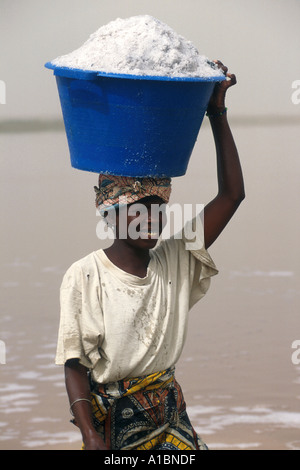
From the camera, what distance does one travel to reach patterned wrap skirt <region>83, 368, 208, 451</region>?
2.94 metres

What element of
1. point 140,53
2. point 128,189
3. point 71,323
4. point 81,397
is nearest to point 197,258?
point 128,189

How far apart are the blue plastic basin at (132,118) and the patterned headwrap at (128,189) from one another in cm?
5

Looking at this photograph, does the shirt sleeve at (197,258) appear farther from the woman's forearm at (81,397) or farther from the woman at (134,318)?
the woman's forearm at (81,397)

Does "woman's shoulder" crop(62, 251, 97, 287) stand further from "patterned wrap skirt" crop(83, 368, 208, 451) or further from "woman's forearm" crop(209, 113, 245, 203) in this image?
"woman's forearm" crop(209, 113, 245, 203)

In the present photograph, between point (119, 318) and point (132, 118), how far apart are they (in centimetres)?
65

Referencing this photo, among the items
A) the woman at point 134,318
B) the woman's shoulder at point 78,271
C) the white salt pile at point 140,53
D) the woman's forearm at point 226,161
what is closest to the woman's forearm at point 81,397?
the woman at point 134,318

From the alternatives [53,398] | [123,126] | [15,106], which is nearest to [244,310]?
[53,398]

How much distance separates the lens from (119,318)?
291 centimetres

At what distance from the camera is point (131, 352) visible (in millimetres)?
2916

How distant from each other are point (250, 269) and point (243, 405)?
230 centimetres

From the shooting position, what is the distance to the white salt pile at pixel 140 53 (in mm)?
2750

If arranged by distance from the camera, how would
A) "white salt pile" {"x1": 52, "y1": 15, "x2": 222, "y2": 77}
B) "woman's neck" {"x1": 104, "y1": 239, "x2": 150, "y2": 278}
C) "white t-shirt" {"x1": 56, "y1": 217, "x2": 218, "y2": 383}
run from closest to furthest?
"white salt pile" {"x1": 52, "y1": 15, "x2": 222, "y2": 77}, "white t-shirt" {"x1": 56, "y1": 217, "x2": 218, "y2": 383}, "woman's neck" {"x1": 104, "y1": 239, "x2": 150, "y2": 278}

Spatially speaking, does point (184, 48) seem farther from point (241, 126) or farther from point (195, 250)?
point (241, 126)

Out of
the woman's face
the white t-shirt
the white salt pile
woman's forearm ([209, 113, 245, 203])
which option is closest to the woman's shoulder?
the white t-shirt
